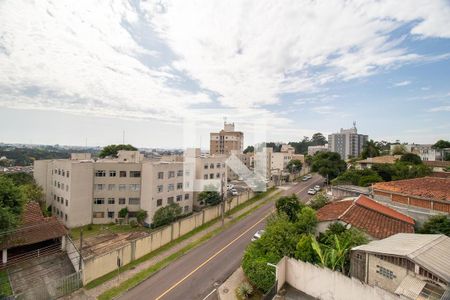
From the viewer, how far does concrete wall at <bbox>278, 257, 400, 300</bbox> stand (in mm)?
10789

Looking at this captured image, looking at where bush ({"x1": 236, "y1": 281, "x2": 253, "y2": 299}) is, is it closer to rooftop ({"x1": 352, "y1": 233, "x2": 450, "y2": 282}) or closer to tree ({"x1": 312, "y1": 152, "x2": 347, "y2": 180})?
rooftop ({"x1": 352, "y1": 233, "x2": 450, "y2": 282})

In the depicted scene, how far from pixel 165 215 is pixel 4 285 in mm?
14889

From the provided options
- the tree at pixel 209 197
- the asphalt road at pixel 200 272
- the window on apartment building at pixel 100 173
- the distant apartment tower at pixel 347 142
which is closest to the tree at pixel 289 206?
the asphalt road at pixel 200 272

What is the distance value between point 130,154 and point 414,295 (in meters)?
39.1

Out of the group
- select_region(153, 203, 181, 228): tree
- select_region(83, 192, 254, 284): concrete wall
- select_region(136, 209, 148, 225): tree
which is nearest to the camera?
select_region(83, 192, 254, 284): concrete wall

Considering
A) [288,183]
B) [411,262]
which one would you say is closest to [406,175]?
[288,183]

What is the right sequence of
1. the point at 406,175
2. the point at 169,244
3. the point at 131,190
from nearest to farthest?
the point at 169,244
the point at 131,190
the point at 406,175

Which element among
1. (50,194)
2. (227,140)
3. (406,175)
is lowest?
(50,194)

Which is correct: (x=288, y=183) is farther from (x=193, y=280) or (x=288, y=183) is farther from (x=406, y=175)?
(x=193, y=280)

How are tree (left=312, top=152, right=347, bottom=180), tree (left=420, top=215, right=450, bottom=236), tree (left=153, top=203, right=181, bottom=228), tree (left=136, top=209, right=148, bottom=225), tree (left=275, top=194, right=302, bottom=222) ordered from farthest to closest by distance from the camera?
tree (left=312, top=152, right=347, bottom=180) < tree (left=136, top=209, right=148, bottom=225) < tree (left=153, top=203, right=181, bottom=228) < tree (left=275, top=194, right=302, bottom=222) < tree (left=420, top=215, right=450, bottom=236)

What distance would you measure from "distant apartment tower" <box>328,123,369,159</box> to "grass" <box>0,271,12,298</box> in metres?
122

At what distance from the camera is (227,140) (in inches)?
3499

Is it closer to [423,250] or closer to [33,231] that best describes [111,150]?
[33,231]

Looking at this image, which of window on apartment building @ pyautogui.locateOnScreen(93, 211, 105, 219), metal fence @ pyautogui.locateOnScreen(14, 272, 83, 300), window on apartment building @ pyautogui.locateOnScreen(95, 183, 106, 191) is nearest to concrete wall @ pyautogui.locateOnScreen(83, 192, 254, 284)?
metal fence @ pyautogui.locateOnScreen(14, 272, 83, 300)
